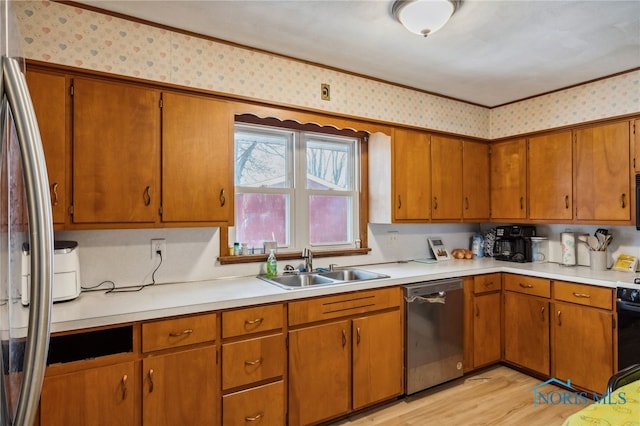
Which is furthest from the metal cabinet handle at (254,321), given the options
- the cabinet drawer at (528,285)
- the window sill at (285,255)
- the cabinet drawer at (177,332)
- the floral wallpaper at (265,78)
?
the cabinet drawer at (528,285)

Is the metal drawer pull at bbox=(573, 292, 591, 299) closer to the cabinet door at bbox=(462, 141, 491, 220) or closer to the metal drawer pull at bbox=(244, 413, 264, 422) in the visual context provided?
the cabinet door at bbox=(462, 141, 491, 220)

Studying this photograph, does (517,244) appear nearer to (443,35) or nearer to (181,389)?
(443,35)

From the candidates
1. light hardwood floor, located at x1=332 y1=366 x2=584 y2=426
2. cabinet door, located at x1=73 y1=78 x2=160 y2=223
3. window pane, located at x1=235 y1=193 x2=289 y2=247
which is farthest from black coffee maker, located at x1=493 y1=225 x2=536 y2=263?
cabinet door, located at x1=73 y1=78 x2=160 y2=223

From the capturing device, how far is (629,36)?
2330mm

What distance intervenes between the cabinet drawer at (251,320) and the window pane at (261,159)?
107 centimetres

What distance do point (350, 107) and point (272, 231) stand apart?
1.18m

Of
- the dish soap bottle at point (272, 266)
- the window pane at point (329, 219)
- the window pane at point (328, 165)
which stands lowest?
the dish soap bottle at point (272, 266)

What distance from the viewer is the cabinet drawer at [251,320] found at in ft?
6.59

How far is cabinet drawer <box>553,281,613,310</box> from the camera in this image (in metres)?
2.62

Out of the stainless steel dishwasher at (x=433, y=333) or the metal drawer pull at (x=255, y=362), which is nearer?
the metal drawer pull at (x=255, y=362)

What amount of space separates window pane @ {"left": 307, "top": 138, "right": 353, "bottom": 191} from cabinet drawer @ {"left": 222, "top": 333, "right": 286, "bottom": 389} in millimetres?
1398

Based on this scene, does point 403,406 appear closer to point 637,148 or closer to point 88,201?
point 88,201

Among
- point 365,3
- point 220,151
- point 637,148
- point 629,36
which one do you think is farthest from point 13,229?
point 637,148

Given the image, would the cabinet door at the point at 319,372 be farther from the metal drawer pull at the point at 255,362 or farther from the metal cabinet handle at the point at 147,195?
the metal cabinet handle at the point at 147,195
